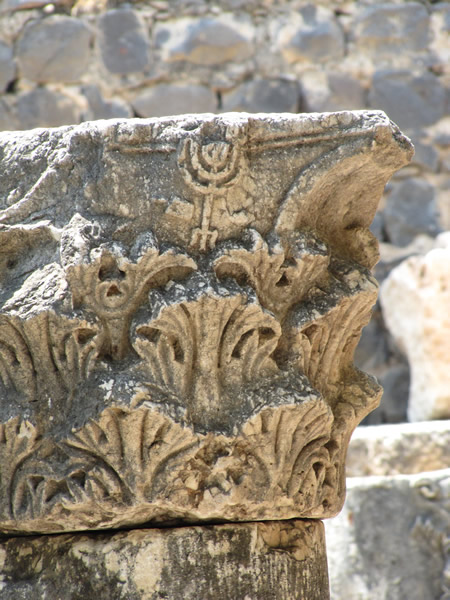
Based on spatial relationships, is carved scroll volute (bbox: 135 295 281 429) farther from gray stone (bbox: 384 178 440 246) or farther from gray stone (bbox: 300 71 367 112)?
gray stone (bbox: 300 71 367 112)

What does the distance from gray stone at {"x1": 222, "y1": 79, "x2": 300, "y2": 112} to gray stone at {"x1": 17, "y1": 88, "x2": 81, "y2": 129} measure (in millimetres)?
913

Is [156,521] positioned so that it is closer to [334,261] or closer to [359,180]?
[334,261]

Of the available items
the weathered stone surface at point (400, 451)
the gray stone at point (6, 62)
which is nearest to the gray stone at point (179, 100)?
the gray stone at point (6, 62)

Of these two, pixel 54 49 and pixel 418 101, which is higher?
pixel 54 49

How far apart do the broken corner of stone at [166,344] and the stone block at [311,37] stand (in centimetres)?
316

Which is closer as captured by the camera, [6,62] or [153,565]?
[153,565]

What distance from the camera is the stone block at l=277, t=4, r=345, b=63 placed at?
4.71 metres

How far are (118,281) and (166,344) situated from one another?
152 millimetres

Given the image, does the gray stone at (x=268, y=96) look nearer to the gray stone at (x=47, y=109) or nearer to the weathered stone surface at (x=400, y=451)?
the gray stone at (x=47, y=109)

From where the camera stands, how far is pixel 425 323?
3820mm

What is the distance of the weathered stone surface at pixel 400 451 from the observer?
299cm

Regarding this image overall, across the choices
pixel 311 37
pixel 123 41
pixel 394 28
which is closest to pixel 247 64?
pixel 311 37

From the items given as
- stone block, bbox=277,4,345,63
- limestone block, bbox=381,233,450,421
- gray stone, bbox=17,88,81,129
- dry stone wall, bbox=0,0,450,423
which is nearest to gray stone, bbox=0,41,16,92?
dry stone wall, bbox=0,0,450,423

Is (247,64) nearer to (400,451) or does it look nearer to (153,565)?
(400,451)
